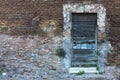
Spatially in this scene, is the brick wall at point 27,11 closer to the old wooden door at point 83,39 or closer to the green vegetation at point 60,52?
the old wooden door at point 83,39

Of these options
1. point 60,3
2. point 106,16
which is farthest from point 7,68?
point 106,16

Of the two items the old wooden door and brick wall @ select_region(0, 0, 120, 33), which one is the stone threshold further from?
brick wall @ select_region(0, 0, 120, 33)

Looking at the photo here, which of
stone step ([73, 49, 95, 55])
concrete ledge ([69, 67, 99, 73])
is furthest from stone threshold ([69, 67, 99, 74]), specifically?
stone step ([73, 49, 95, 55])

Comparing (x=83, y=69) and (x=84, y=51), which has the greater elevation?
(x=84, y=51)

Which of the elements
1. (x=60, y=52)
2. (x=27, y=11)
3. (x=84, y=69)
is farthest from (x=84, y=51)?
(x=27, y=11)

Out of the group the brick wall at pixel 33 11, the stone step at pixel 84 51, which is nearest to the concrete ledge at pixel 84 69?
the stone step at pixel 84 51

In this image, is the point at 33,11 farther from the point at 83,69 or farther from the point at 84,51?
the point at 83,69

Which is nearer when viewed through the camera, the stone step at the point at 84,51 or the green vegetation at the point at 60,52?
the green vegetation at the point at 60,52

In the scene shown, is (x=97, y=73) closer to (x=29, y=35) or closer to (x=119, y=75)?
(x=119, y=75)

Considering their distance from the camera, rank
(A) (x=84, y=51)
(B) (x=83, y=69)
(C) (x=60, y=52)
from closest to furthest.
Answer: (C) (x=60, y=52) < (B) (x=83, y=69) < (A) (x=84, y=51)

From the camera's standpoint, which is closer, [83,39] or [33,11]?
[33,11]

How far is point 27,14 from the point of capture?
9.23 metres

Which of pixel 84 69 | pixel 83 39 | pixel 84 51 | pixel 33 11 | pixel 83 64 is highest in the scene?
pixel 33 11

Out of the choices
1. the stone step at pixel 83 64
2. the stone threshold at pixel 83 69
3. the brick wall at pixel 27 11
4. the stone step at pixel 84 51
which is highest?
the brick wall at pixel 27 11
